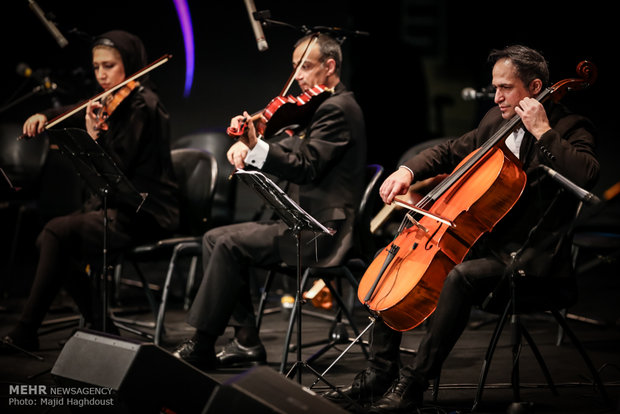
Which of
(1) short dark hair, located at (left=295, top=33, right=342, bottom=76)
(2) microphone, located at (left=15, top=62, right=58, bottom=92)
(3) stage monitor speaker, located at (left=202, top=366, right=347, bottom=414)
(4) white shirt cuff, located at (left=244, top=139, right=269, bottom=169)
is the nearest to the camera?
(3) stage monitor speaker, located at (left=202, top=366, right=347, bottom=414)

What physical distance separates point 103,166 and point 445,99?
4081 mm

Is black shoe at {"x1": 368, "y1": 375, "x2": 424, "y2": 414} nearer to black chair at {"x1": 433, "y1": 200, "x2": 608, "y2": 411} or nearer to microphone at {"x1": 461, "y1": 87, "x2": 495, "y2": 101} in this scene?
black chair at {"x1": 433, "y1": 200, "x2": 608, "y2": 411}

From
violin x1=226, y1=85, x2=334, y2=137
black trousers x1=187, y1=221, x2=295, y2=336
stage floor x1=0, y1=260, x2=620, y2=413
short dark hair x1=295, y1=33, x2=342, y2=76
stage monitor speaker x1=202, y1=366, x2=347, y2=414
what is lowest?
stage floor x1=0, y1=260, x2=620, y2=413

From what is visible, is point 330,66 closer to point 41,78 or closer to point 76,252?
point 76,252

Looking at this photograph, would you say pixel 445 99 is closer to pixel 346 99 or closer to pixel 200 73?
pixel 200 73

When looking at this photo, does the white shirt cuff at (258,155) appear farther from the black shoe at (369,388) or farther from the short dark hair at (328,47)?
the black shoe at (369,388)

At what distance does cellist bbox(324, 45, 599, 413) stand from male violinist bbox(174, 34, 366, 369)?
43 cm

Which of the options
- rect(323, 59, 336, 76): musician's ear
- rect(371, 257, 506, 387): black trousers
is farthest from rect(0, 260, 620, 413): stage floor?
rect(323, 59, 336, 76): musician's ear

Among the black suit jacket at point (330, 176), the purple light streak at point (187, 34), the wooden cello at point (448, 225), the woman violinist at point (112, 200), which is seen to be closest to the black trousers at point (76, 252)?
the woman violinist at point (112, 200)

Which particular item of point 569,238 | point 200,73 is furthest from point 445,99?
point 569,238

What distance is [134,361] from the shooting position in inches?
86.9

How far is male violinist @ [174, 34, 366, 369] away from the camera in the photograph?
336 centimetres

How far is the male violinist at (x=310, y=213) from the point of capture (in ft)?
11.0

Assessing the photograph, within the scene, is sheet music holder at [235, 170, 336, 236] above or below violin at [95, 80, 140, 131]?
below
